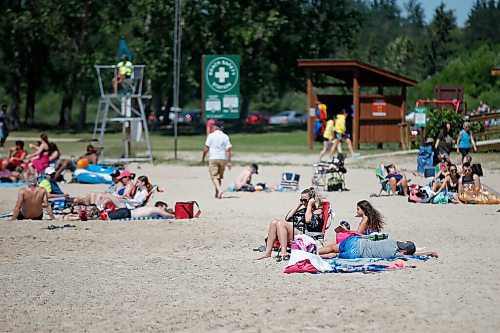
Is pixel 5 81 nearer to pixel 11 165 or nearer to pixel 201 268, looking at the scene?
pixel 11 165

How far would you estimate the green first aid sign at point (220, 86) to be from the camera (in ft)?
102

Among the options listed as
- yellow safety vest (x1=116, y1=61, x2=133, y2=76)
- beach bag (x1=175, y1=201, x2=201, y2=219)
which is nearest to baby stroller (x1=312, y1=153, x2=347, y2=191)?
beach bag (x1=175, y1=201, x2=201, y2=219)

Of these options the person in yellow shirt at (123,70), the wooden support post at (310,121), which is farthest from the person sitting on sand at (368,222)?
the wooden support post at (310,121)

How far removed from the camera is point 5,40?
185ft

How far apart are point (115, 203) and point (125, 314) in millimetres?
8654

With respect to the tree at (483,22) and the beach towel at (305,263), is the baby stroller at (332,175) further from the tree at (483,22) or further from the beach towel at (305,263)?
the tree at (483,22)

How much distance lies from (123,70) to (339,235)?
17.2 m

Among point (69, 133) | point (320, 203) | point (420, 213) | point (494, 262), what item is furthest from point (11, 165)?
point (69, 133)

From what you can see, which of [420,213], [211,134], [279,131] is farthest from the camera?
[279,131]

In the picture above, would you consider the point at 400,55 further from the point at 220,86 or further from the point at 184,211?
the point at 184,211

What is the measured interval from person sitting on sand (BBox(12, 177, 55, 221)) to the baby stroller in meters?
7.18

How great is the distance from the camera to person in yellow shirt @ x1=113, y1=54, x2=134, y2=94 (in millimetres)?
29050

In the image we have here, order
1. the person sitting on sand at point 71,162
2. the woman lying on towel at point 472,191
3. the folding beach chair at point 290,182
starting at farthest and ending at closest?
the person sitting on sand at point 71,162 → the folding beach chair at point 290,182 → the woman lying on towel at point 472,191

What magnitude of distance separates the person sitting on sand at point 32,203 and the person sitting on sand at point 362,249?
628 cm
